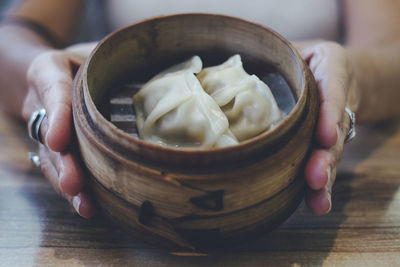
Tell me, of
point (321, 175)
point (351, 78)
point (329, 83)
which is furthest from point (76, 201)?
point (351, 78)

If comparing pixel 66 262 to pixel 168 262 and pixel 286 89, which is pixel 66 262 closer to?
pixel 168 262

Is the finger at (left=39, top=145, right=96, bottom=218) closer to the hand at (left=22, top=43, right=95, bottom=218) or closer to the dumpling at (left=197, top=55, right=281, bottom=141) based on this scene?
the hand at (left=22, top=43, right=95, bottom=218)

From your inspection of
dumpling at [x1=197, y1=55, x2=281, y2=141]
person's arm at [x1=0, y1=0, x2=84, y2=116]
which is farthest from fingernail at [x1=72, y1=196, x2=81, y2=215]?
person's arm at [x1=0, y1=0, x2=84, y2=116]

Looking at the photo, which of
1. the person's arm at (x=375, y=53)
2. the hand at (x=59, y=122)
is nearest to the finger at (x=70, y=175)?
the hand at (x=59, y=122)

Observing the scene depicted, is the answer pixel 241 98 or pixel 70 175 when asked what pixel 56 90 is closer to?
pixel 70 175

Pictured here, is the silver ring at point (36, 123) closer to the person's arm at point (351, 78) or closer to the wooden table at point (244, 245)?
the wooden table at point (244, 245)

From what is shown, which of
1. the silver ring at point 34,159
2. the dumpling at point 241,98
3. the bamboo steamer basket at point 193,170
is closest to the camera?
the bamboo steamer basket at point 193,170
